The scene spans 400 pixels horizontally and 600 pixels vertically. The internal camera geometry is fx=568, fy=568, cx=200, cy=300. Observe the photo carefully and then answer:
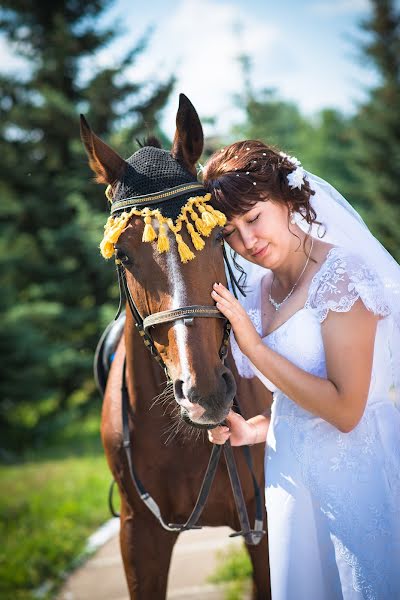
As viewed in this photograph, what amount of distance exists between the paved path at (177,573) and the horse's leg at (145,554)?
61.8 inches

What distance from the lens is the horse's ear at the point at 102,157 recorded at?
2293 millimetres

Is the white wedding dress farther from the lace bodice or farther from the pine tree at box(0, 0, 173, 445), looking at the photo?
the pine tree at box(0, 0, 173, 445)

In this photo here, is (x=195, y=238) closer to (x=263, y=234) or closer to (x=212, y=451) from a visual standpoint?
(x=263, y=234)

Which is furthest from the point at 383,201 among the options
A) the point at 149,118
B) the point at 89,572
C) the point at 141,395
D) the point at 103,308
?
the point at 141,395

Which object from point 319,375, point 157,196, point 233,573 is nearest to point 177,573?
point 233,573

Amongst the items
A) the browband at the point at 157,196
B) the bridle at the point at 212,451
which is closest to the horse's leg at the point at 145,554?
the bridle at the point at 212,451

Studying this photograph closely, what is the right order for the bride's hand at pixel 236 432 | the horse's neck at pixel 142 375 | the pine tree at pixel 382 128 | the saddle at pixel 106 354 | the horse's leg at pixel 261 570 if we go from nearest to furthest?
the bride's hand at pixel 236 432, the horse's neck at pixel 142 375, the horse's leg at pixel 261 570, the saddle at pixel 106 354, the pine tree at pixel 382 128

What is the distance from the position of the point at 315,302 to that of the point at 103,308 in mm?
A: 10194

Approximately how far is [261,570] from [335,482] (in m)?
1.37

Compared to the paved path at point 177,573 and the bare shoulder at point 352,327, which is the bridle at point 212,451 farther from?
the paved path at point 177,573

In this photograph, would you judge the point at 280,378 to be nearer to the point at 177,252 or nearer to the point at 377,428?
the point at 377,428

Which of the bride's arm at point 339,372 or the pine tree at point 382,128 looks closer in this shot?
the bride's arm at point 339,372

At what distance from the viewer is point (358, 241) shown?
2180 mm

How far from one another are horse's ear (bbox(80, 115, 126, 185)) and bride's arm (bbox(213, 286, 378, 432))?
984mm
